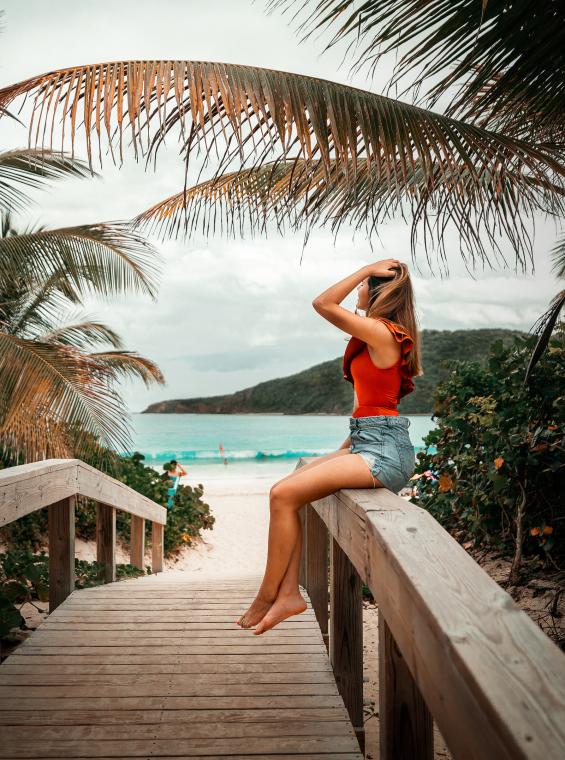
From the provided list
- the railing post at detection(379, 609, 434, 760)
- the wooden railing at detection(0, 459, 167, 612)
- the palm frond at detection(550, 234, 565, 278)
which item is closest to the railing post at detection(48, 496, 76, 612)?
the wooden railing at detection(0, 459, 167, 612)

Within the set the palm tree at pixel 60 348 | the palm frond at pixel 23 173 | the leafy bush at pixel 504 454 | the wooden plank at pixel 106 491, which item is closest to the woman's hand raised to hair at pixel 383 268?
the leafy bush at pixel 504 454

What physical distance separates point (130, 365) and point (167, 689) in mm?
7726

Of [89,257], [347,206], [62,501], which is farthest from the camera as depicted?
[89,257]

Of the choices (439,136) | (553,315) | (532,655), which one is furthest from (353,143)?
(532,655)

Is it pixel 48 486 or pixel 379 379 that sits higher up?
pixel 379 379

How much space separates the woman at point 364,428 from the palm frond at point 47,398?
15.0ft

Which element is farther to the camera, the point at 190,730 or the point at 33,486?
the point at 33,486

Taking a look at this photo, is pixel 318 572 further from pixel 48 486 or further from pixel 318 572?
pixel 48 486

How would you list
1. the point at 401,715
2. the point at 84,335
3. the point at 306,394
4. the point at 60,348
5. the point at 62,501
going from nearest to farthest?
the point at 401,715 < the point at 62,501 < the point at 60,348 < the point at 84,335 < the point at 306,394

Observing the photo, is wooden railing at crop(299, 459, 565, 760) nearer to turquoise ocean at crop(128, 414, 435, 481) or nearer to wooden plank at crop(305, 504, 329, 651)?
wooden plank at crop(305, 504, 329, 651)

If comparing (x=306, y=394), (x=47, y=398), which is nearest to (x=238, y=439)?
(x=306, y=394)

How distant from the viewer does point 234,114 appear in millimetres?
3090

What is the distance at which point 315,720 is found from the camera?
7.82ft

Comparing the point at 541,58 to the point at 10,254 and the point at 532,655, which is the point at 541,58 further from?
the point at 10,254
